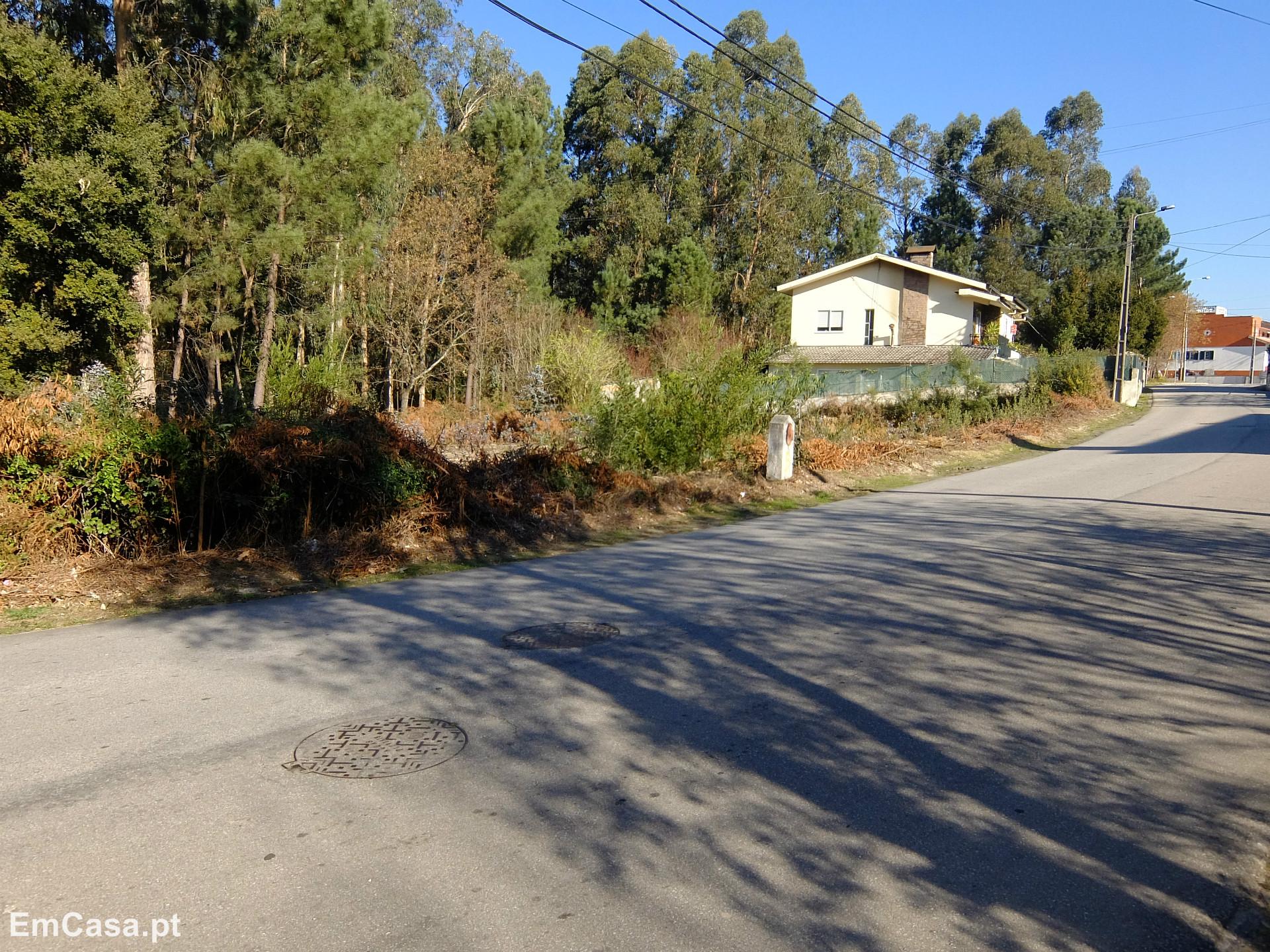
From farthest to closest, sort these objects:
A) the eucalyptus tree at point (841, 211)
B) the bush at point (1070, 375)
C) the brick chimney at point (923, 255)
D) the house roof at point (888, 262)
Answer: the eucalyptus tree at point (841, 211), the brick chimney at point (923, 255), the house roof at point (888, 262), the bush at point (1070, 375)

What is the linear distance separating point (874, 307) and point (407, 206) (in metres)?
25.5

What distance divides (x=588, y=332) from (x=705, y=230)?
Result: 28113mm

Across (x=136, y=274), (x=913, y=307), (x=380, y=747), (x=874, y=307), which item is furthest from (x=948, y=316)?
(x=380, y=747)

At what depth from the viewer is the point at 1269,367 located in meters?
84.3

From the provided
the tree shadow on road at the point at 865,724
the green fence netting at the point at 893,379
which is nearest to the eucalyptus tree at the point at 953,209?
the green fence netting at the point at 893,379

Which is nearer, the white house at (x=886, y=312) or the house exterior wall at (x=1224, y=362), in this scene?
the white house at (x=886, y=312)

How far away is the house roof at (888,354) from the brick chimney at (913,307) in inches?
32.2

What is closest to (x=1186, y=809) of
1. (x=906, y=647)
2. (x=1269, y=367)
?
(x=906, y=647)

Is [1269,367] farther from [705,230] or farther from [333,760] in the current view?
[333,760]

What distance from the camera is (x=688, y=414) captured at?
636 inches

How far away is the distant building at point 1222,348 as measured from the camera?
113 m

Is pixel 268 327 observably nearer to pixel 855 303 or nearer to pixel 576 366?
pixel 576 366

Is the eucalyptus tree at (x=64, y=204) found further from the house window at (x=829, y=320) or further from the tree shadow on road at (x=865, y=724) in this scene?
the house window at (x=829, y=320)

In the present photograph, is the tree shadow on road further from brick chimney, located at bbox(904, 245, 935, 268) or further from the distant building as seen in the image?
the distant building
